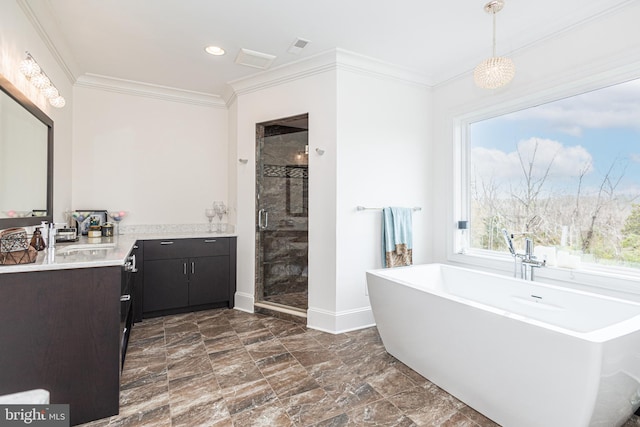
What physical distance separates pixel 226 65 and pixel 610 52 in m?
3.22

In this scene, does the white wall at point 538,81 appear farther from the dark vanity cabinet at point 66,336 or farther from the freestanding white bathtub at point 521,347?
the dark vanity cabinet at point 66,336

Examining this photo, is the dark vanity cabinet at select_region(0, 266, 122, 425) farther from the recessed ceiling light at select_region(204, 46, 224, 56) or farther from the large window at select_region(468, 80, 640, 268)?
the large window at select_region(468, 80, 640, 268)

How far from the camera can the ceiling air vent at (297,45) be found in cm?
280

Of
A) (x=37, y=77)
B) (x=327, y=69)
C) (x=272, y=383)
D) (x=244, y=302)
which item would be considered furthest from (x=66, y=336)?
(x=327, y=69)

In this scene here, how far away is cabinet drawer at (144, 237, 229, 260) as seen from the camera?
134 inches

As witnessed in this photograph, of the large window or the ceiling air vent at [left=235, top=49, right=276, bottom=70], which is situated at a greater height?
the ceiling air vent at [left=235, top=49, right=276, bottom=70]

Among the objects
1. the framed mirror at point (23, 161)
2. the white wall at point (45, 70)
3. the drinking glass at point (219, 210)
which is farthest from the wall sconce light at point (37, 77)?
the drinking glass at point (219, 210)

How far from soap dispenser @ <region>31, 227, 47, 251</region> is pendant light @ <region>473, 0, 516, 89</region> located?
311 cm

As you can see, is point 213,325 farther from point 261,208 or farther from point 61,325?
point 61,325

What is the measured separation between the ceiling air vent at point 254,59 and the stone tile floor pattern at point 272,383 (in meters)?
2.67

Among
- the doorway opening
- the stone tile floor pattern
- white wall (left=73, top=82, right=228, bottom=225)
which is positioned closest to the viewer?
the stone tile floor pattern

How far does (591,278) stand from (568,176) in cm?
82

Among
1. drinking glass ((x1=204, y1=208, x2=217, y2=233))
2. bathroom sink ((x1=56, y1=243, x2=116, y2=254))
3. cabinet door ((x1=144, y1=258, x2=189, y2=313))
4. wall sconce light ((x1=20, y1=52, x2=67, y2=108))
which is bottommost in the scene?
cabinet door ((x1=144, y1=258, x2=189, y2=313))

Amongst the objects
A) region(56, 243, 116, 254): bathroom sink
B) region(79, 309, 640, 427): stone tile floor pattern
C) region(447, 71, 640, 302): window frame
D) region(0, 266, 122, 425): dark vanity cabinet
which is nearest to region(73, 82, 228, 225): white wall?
region(56, 243, 116, 254): bathroom sink
